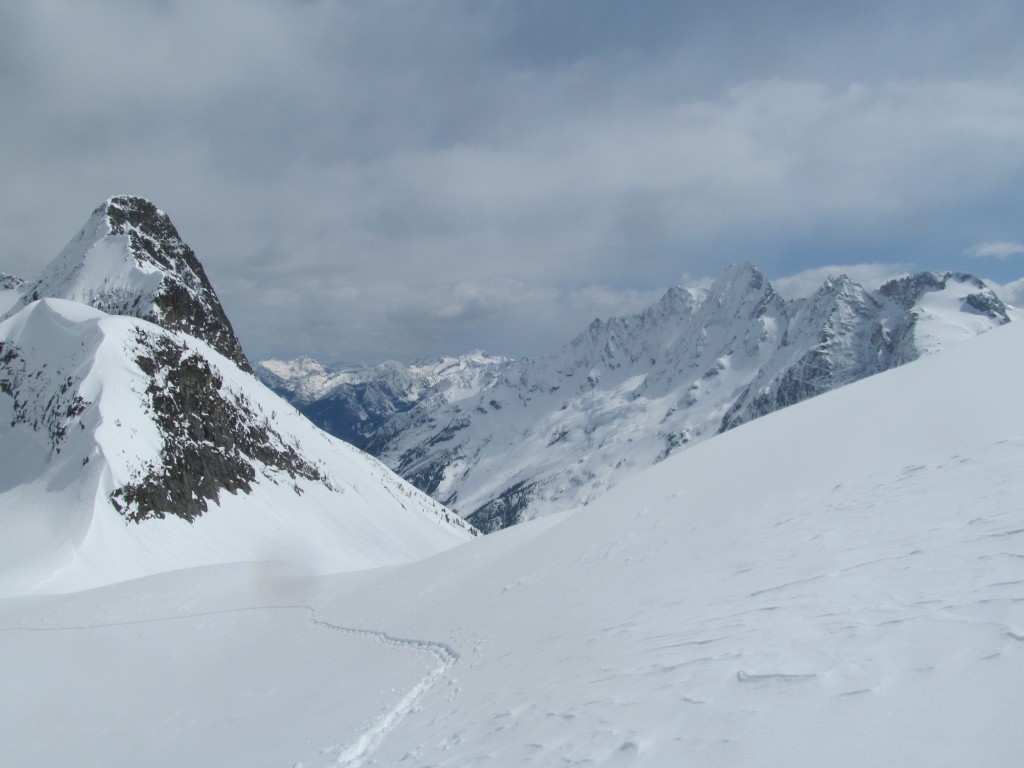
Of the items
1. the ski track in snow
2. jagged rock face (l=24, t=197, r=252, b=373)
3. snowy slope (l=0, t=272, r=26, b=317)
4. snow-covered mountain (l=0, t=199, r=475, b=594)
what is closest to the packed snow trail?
the ski track in snow

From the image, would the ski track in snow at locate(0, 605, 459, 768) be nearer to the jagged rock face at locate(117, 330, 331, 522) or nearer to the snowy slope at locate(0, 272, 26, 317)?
the jagged rock face at locate(117, 330, 331, 522)

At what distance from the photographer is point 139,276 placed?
95562 mm

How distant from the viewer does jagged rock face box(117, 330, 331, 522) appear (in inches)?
2093

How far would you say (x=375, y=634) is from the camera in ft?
55.7

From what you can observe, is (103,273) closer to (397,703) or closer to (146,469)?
(146,469)

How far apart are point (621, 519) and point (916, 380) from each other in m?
12.1

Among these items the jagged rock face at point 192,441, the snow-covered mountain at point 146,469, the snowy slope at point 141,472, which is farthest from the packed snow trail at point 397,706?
the jagged rock face at point 192,441

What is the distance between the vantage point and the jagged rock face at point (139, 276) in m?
92.1

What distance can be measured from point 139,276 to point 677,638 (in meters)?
112

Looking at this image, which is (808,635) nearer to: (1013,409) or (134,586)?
(1013,409)

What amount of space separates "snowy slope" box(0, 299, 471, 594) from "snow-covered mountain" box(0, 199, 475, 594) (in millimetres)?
156

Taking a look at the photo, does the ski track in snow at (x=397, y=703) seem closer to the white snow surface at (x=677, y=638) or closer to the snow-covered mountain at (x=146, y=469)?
the white snow surface at (x=677, y=638)

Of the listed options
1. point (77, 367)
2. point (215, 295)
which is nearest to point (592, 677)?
point (77, 367)

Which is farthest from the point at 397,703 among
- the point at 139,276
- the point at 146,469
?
the point at 139,276
